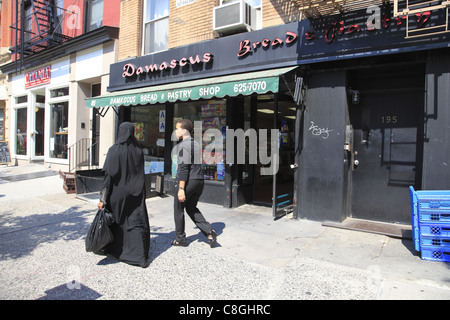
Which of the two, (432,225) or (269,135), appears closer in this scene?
(432,225)

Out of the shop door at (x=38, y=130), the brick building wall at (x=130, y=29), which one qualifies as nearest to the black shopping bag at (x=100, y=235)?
the brick building wall at (x=130, y=29)

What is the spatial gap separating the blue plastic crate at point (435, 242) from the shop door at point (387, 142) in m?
1.53

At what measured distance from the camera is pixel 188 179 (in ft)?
14.3

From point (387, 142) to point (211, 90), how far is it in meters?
3.40

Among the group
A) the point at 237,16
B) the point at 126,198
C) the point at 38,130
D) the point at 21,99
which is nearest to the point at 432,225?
the point at 126,198

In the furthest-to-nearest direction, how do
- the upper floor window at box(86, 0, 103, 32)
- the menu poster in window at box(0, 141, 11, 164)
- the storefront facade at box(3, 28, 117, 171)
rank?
the menu poster in window at box(0, 141, 11, 164), the upper floor window at box(86, 0, 103, 32), the storefront facade at box(3, 28, 117, 171)

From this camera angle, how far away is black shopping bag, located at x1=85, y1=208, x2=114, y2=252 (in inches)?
145

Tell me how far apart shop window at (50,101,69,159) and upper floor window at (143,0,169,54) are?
495cm

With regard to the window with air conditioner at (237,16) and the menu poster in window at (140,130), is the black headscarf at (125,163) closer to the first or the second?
the window with air conditioner at (237,16)

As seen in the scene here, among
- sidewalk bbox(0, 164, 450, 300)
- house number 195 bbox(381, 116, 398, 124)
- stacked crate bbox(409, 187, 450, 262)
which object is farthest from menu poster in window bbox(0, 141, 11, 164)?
stacked crate bbox(409, 187, 450, 262)

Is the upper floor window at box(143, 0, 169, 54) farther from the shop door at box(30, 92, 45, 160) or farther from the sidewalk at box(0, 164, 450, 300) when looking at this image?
the shop door at box(30, 92, 45, 160)

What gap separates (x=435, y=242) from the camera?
Result: 4.01 meters

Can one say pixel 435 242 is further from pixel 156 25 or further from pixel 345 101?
pixel 156 25
